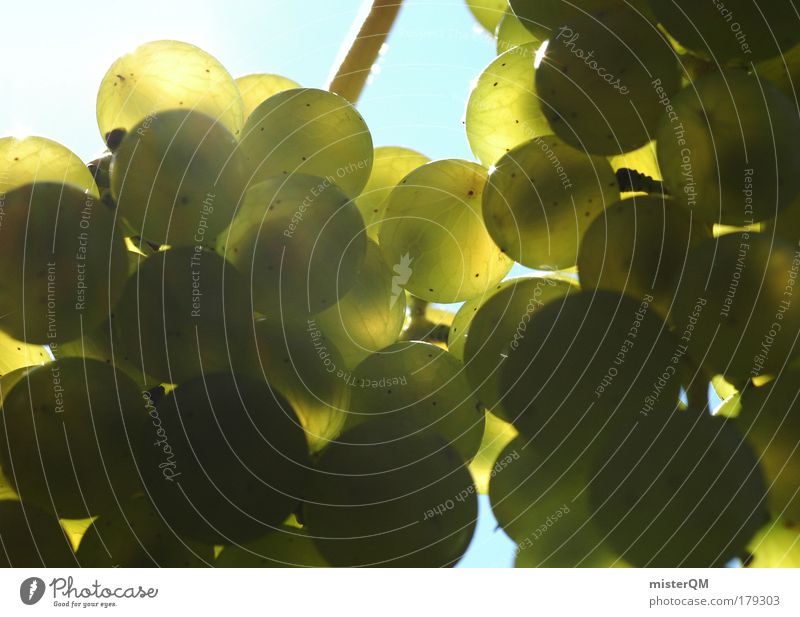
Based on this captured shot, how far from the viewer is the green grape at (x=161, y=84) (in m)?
0.47

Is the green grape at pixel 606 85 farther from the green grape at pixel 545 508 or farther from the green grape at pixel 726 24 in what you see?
the green grape at pixel 545 508

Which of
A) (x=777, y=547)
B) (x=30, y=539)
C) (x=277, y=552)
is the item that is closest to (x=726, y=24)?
(x=777, y=547)

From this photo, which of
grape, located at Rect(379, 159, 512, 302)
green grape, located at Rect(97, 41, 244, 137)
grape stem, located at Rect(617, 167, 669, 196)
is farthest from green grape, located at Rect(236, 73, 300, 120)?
grape stem, located at Rect(617, 167, 669, 196)

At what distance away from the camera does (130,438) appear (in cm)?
41

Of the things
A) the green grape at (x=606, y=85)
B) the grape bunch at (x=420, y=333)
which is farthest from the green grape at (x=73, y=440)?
the green grape at (x=606, y=85)

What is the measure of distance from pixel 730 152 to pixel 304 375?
31 centimetres

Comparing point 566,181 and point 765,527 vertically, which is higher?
point 566,181

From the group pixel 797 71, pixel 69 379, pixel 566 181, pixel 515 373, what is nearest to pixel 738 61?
pixel 797 71

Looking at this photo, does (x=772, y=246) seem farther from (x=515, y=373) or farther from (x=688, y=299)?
(x=515, y=373)

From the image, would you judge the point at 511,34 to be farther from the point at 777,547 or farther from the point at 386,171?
the point at 777,547

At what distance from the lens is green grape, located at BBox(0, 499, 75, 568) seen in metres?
0.41

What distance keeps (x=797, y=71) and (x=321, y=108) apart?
0.33 metres

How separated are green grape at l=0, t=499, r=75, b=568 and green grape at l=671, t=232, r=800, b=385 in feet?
1.32
